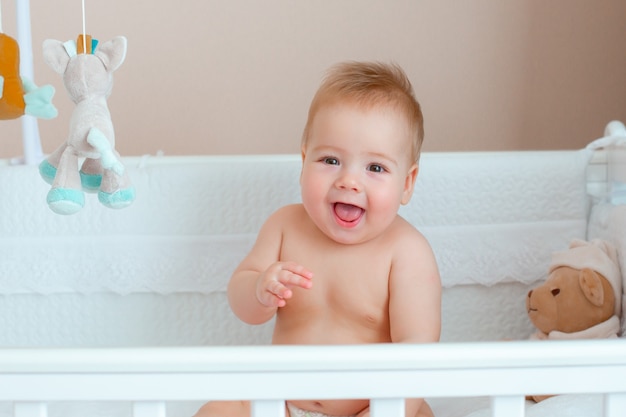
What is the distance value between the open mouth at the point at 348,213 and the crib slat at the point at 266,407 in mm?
376

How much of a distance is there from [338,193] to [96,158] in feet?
0.97

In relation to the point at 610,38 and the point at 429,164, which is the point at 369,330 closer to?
the point at 429,164

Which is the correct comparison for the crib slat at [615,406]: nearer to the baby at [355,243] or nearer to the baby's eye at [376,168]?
the baby at [355,243]

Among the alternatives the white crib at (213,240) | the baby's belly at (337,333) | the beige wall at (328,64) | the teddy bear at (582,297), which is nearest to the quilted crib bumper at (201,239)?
the white crib at (213,240)

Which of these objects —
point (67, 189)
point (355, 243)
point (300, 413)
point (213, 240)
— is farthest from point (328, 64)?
point (67, 189)

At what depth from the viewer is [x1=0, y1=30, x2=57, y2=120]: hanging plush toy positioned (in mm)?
924

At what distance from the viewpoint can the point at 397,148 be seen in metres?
1.09

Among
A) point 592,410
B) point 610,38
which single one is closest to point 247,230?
point 592,410

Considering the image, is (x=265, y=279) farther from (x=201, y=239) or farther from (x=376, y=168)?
(x=201, y=239)

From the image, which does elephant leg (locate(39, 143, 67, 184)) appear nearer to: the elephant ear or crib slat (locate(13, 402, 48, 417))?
the elephant ear

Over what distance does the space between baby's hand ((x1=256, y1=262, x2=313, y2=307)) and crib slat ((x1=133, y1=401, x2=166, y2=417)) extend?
0.69ft

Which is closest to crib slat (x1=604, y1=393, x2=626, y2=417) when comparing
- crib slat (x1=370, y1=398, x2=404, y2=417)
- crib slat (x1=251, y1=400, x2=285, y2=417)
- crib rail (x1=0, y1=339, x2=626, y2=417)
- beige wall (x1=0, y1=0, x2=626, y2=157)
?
crib rail (x1=0, y1=339, x2=626, y2=417)

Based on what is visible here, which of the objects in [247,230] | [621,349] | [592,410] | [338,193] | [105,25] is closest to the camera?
[621,349]

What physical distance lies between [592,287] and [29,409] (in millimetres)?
758
